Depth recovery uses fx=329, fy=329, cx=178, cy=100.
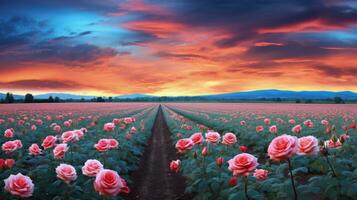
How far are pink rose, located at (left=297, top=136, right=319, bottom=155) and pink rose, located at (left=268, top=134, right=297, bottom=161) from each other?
24cm

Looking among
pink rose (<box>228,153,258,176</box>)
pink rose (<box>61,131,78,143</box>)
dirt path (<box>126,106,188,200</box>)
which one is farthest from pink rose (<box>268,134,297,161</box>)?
dirt path (<box>126,106,188,200</box>)

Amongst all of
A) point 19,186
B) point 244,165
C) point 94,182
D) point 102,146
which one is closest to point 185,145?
point 102,146

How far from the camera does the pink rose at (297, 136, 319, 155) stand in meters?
3.49

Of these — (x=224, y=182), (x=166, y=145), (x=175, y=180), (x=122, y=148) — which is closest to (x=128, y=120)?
(x=122, y=148)

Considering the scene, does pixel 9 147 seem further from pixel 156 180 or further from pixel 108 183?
pixel 156 180

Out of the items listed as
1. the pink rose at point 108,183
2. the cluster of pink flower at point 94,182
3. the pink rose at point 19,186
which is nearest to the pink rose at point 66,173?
the cluster of pink flower at point 94,182

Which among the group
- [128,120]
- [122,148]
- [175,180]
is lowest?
[175,180]

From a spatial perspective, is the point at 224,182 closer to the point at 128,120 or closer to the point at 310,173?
the point at 310,173

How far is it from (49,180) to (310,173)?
26.8 feet

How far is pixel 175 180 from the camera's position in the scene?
10.8 m

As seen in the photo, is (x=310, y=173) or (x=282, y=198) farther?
(x=310, y=173)

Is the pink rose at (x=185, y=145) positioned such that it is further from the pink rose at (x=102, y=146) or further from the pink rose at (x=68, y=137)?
the pink rose at (x=68, y=137)

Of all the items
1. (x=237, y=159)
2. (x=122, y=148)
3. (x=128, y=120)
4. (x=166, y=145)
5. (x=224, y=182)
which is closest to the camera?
(x=237, y=159)

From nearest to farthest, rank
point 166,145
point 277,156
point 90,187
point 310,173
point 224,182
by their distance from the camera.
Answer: point 277,156 → point 90,187 → point 224,182 → point 310,173 → point 166,145
